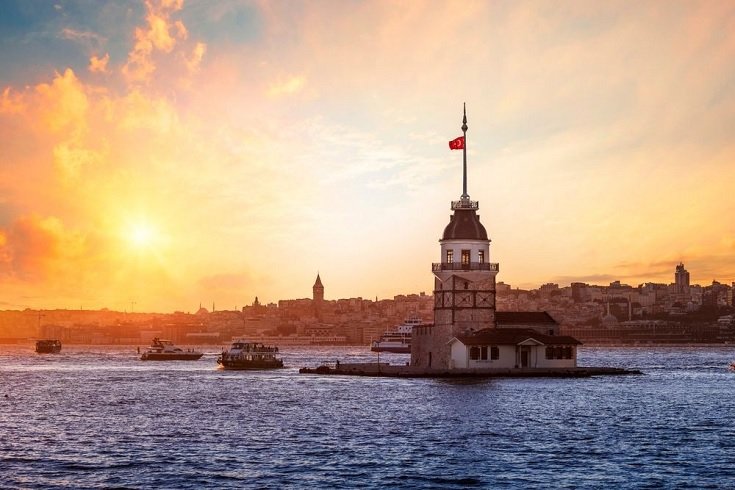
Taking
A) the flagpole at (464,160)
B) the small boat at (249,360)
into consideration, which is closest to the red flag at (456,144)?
the flagpole at (464,160)

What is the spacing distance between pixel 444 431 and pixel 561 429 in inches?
272

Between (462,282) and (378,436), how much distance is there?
44.6 meters

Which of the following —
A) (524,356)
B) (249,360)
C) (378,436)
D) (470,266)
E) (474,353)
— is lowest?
(378,436)

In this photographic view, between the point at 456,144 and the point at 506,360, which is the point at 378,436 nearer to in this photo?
the point at 506,360

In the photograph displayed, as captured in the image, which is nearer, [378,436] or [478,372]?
[378,436]

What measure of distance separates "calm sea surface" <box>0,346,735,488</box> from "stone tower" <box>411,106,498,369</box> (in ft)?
25.9

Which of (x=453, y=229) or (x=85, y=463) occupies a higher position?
(x=453, y=229)

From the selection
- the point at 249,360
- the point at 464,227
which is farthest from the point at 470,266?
the point at 249,360

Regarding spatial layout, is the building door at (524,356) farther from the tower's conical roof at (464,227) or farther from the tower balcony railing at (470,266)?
the tower's conical roof at (464,227)

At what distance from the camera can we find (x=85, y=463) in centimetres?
4628

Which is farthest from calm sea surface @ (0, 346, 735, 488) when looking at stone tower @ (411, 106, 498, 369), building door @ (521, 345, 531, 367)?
stone tower @ (411, 106, 498, 369)

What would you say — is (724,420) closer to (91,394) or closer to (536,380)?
(536,380)

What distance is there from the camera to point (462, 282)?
9812 cm

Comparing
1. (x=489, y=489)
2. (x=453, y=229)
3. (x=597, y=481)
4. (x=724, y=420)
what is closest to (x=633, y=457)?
(x=597, y=481)
